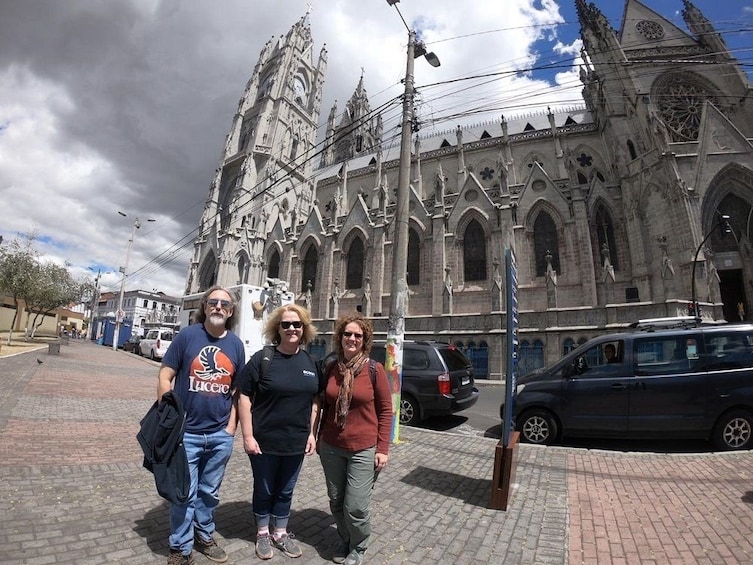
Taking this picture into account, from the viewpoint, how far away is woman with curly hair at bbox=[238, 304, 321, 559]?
263 cm

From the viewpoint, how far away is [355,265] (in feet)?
98.3

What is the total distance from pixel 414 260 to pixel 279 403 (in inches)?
980

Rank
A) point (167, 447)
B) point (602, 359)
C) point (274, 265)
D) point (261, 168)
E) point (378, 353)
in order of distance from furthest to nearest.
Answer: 1. point (261, 168)
2. point (274, 265)
3. point (378, 353)
4. point (602, 359)
5. point (167, 447)

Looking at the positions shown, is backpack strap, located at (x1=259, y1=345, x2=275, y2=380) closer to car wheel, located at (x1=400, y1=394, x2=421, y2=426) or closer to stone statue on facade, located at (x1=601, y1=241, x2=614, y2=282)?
car wheel, located at (x1=400, y1=394, x2=421, y2=426)

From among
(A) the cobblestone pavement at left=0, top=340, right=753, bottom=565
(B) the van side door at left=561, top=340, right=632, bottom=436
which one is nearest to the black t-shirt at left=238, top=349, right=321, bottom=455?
(A) the cobblestone pavement at left=0, top=340, right=753, bottom=565

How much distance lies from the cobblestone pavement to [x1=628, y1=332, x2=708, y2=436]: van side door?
554 mm

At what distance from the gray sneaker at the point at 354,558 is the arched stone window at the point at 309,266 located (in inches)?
1182

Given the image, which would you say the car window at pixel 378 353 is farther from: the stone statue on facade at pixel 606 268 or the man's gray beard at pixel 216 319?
the stone statue on facade at pixel 606 268

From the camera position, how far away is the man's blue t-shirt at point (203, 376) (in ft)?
8.43

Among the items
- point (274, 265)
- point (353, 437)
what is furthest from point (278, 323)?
point (274, 265)

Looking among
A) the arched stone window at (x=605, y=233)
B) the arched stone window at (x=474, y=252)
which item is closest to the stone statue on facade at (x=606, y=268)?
the arched stone window at (x=605, y=233)

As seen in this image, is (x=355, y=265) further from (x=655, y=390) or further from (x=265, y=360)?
(x=265, y=360)

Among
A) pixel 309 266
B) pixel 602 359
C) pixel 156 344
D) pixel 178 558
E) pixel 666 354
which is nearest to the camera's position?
pixel 178 558

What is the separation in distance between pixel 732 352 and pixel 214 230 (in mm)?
41212
